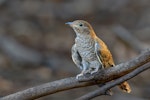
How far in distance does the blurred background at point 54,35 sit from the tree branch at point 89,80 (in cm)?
332

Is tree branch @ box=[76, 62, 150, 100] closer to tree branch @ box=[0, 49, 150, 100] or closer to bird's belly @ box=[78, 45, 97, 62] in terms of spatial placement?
tree branch @ box=[0, 49, 150, 100]

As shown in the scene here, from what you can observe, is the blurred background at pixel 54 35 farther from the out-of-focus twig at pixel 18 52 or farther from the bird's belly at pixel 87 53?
the bird's belly at pixel 87 53

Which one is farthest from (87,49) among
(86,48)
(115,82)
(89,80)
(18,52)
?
(18,52)

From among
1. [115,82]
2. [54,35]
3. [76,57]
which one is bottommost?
[115,82]

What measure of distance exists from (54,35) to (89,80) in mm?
4706

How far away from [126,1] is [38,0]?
1129 mm

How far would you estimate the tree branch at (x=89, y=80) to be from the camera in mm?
1644

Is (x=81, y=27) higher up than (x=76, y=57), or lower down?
higher up

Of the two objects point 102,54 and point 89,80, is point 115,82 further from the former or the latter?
point 102,54

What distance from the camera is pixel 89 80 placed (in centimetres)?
175

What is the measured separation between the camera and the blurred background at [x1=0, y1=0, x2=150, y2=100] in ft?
18.0

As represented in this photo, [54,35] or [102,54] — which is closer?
[102,54]

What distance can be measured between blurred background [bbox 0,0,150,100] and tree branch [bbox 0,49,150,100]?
131 inches

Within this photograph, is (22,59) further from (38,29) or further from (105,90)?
(105,90)
